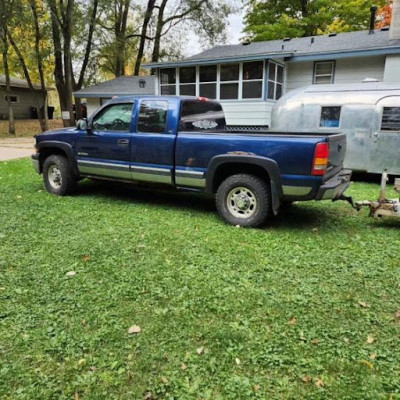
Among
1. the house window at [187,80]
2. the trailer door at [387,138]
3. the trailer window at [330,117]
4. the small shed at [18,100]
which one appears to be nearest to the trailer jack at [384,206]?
the trailer door at [387,138]

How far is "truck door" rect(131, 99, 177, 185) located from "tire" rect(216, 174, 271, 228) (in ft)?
3.12

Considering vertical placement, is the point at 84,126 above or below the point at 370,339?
above

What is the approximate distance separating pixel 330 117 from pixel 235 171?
185 inches

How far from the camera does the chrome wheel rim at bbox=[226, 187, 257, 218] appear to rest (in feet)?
16.4

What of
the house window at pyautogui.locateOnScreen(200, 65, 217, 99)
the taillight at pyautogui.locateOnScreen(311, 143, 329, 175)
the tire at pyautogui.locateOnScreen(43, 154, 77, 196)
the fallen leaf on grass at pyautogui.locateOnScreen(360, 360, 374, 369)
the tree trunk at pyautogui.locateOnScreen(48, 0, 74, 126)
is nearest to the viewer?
the fallen leaf on grass at pyautogui.locateOnScreen(360, 360, 374, 369)

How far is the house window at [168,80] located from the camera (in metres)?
16.6

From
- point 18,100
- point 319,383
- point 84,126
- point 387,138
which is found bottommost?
point 319,383

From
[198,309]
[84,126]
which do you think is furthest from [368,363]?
[84,126]

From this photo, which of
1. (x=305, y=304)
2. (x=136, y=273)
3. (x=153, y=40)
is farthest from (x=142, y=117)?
(x=153, y=40)

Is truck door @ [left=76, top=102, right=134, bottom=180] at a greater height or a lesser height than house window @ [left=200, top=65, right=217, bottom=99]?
lesser

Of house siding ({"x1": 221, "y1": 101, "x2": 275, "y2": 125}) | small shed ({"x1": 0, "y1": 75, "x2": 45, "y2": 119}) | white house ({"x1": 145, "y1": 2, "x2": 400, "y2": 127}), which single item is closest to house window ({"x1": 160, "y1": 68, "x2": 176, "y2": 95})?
white house ({"x1": 145, "y1": 2, "x2": 400, "y2": 127})

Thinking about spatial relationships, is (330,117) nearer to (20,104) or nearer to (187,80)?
(187,80)

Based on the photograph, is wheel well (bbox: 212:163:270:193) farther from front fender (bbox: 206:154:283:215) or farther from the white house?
the white house

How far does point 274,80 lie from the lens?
14.8 meters
